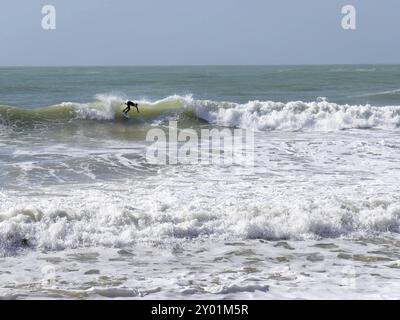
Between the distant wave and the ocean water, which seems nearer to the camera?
the ocean water

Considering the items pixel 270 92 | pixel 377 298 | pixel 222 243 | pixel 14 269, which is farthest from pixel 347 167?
pixel 270 92

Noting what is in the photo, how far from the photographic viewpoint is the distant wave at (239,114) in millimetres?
20281

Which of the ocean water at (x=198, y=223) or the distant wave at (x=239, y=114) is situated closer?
the ocean water at (x=198, y=223)

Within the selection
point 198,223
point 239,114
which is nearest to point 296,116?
point 239,114

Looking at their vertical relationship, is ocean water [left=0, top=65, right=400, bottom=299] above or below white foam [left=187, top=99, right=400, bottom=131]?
below

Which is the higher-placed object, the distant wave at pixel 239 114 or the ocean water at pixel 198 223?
the distant wave at pixel 239 114

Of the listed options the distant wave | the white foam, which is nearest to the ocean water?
the distant wave

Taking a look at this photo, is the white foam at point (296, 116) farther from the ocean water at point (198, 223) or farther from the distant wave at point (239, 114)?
the ocean water at point (198, 223)

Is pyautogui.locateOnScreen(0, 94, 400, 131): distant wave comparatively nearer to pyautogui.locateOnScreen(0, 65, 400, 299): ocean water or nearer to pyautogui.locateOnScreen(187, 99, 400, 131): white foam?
pyautogui.locateOnScreen(187, 99, 400, 131): white foam

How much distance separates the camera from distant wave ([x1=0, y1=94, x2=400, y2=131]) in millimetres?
20281

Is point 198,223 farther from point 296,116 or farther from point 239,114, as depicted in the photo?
point 239,114

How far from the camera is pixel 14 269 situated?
620 centimetres

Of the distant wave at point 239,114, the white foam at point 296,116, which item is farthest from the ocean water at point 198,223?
the white foam at point 296,116
